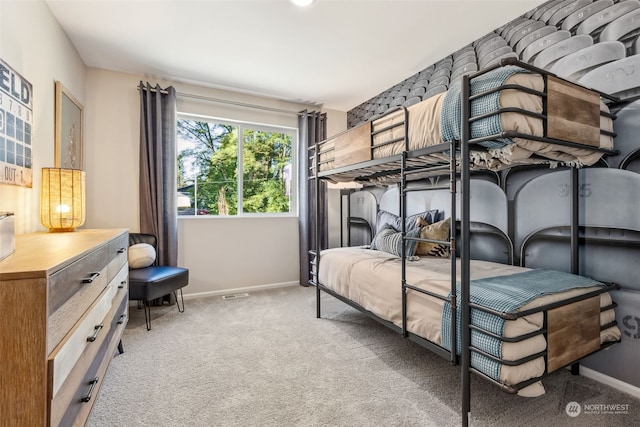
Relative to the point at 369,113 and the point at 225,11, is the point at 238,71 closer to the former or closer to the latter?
the point at 225,11

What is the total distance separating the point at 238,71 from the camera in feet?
10.9

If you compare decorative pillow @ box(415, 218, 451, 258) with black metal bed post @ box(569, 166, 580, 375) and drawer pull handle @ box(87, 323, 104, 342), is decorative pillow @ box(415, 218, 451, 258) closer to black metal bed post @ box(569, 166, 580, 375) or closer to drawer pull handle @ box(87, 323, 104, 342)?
black metal bed post @ box(569, 166, 580, 375)

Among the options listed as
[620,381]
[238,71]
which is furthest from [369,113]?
[620,381]

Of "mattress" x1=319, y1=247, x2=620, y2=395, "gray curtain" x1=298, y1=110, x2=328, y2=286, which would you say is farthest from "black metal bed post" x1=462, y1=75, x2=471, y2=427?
"gray curtain" x1=298, y1=110, x2=328, y2=286

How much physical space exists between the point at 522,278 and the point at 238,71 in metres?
3.22

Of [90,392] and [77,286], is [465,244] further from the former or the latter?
[90,392]

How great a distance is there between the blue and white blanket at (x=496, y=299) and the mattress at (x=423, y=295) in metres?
0.03

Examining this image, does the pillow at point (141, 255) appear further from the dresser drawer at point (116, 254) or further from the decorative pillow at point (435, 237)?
the decorative pillow at point (435, 237)

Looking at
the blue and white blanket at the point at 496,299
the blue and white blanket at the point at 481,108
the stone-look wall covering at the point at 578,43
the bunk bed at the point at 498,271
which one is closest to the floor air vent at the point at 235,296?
the bunk bed at the point at 498,271

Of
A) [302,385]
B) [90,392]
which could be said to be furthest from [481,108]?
[90,392]

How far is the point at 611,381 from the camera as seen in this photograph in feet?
6.20

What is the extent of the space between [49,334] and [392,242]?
255 cm

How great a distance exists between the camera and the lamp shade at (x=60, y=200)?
205 centimetres

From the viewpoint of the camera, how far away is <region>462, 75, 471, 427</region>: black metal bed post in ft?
4.85
